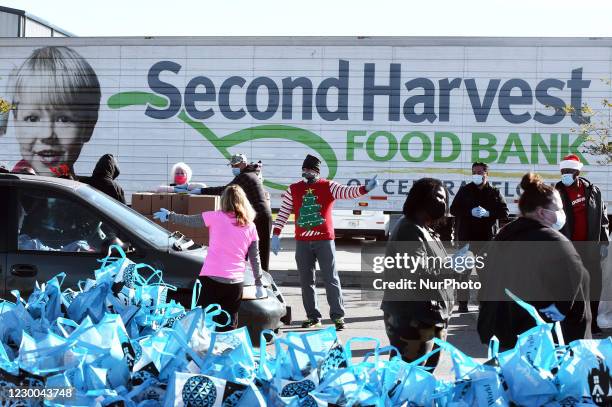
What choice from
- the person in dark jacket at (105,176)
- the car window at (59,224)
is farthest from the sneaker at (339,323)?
the person in dark jacket at (105,176)

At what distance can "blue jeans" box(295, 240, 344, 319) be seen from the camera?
9164mm

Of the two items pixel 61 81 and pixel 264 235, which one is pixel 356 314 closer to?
pixel 264 235

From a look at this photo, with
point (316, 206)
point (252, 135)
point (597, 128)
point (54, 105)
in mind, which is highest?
point (54, 105)

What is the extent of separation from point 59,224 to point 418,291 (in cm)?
338

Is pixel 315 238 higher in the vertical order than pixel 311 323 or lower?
higher

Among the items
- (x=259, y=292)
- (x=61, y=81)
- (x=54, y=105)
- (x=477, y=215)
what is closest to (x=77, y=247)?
(x=259, y=292)

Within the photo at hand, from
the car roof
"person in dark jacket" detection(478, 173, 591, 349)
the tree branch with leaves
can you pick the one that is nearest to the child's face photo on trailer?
the tree branch with leaves

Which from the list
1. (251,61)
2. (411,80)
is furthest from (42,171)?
(411,80)

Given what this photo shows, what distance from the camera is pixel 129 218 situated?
724cm

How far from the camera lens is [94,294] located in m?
3.15

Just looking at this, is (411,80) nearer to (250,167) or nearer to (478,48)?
(478,48)

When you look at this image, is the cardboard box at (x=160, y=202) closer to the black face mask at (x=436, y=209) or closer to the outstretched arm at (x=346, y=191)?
the outstretched arm at (x=346, y=191)

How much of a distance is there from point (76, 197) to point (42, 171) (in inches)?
448

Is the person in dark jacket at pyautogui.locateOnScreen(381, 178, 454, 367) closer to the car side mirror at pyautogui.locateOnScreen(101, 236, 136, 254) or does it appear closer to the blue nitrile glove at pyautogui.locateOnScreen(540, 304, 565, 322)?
the blue nitrile glove at pyautogui.locateOnScreen(540, 304, 565, 322)
